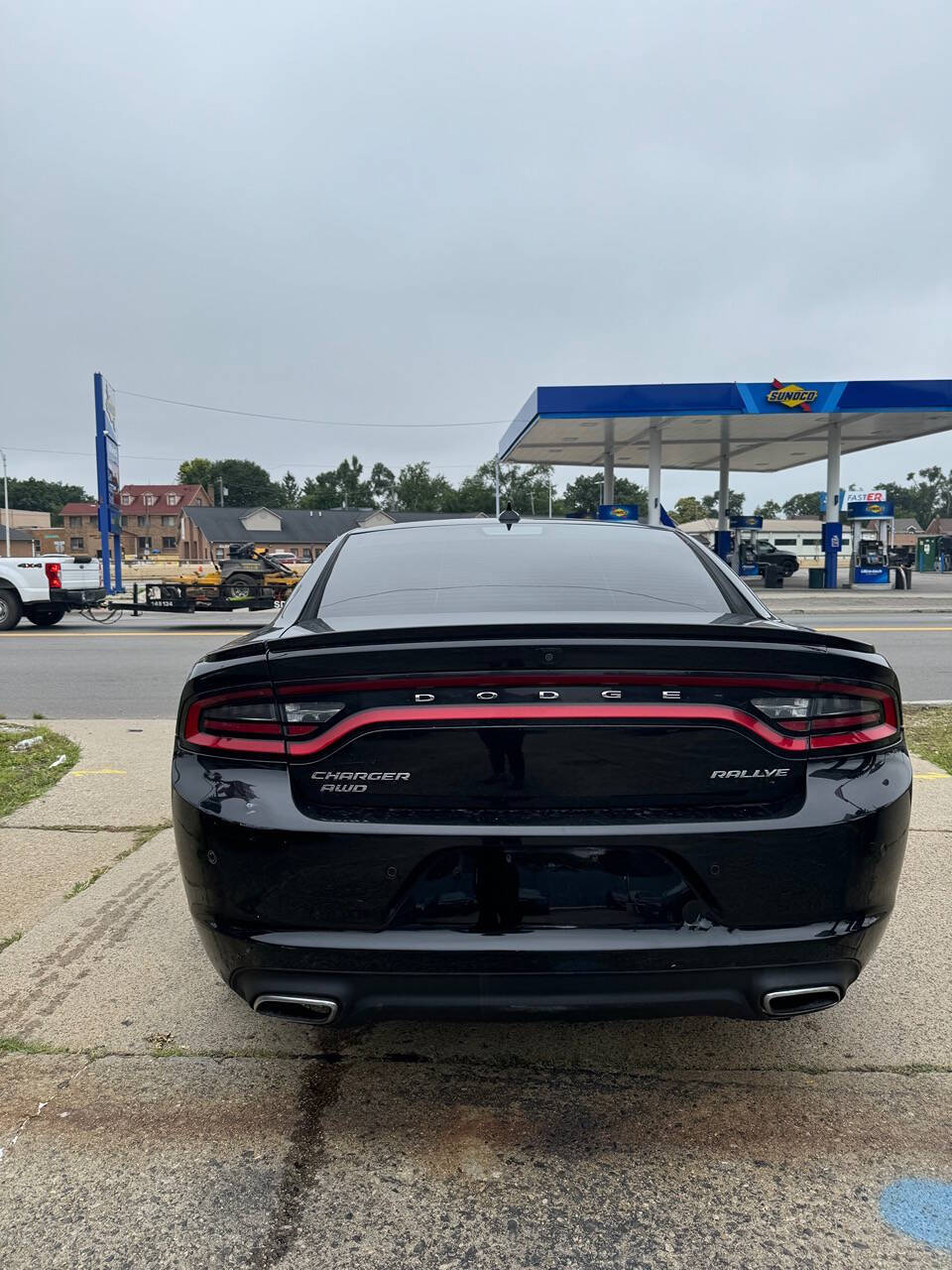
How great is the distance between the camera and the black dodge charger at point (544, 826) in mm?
2207

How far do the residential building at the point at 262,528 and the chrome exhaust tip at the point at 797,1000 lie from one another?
303 feet

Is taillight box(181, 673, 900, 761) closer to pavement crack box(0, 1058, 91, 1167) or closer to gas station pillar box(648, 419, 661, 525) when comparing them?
pavement crack box(0, 1058, 91, 1167)

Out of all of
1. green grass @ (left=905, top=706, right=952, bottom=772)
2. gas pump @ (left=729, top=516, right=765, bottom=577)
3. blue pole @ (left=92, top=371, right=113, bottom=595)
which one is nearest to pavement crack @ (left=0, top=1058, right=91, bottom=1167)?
green grass @ (left=905, top=706, right=952, bottom=772)

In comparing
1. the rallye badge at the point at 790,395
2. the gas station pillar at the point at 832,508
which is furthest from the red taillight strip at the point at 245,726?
the gas station pillar at the point at 832,508

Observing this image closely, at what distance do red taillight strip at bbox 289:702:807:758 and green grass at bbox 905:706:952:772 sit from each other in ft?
15.3

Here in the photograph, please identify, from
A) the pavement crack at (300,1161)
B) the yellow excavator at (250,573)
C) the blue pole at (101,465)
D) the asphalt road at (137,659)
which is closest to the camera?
the pavement crack at (300,1161)

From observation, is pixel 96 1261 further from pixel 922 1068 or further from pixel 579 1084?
pixel 922 1068

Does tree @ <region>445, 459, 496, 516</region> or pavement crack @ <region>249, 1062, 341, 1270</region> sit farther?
tree @ <region>445, 459, 496, 516</region>

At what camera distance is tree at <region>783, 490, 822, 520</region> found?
15779 centimetres

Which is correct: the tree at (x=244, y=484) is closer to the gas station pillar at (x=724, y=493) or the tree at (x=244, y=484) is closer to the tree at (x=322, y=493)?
the tree at (x=322, y=493)

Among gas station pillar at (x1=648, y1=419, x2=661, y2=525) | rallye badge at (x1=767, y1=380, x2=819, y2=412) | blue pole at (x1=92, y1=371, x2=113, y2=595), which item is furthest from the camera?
gas station pillar at (x1=648, y1=419, x2=661, y2=525)

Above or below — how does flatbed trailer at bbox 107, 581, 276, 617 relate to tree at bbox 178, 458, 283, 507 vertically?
below

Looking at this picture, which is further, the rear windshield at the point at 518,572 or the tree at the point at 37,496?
the tree at the point at 37,496

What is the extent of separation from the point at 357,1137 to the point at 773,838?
1319 millimetres
